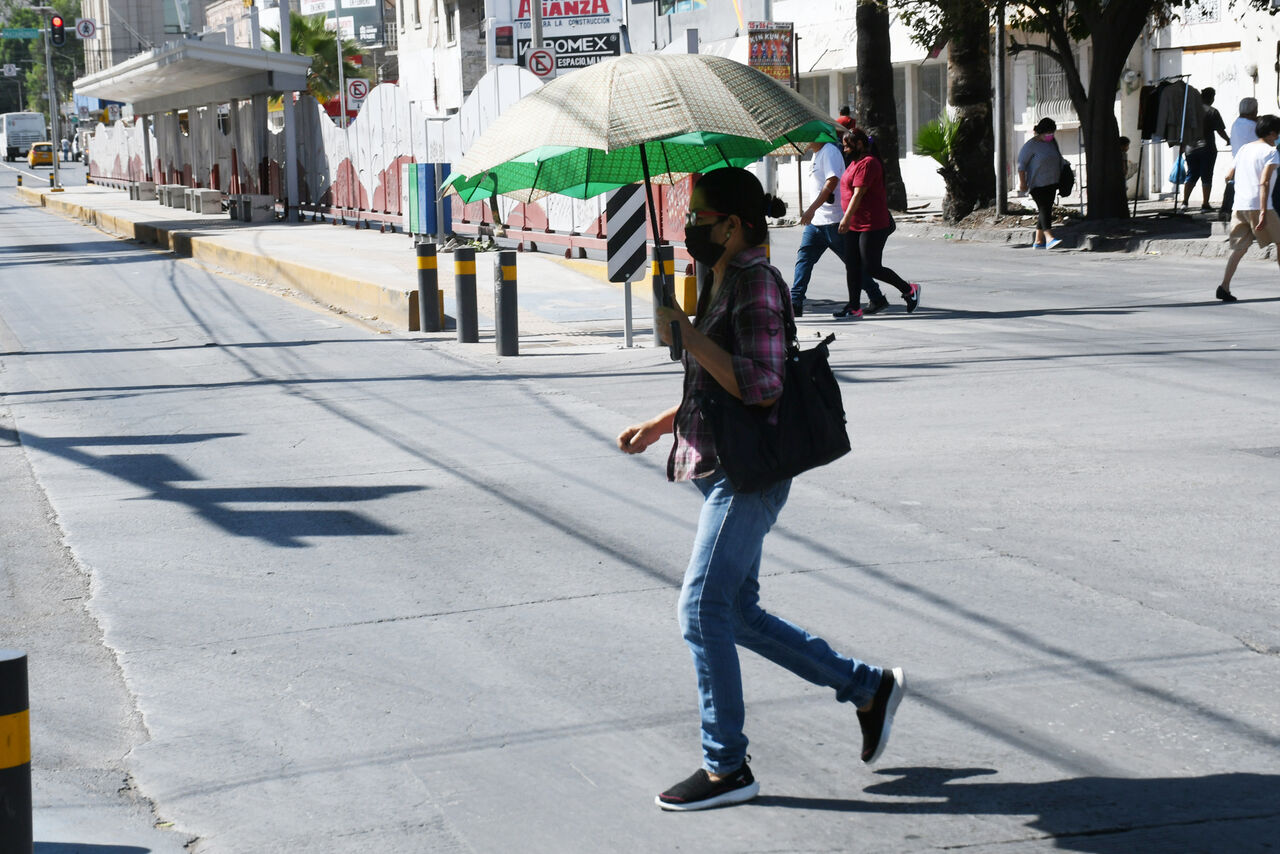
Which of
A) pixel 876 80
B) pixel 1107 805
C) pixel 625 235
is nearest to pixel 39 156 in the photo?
pixel 876 80

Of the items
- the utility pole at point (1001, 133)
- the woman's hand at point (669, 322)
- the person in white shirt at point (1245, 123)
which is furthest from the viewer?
the utility pole at point (1001, 133)

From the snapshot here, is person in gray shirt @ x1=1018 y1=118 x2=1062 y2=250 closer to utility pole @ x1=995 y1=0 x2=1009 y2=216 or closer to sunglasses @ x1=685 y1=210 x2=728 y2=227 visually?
utility pole @ x1=995 y1=0 x2=1009 y2=216

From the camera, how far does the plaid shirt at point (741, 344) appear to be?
4.01 metres

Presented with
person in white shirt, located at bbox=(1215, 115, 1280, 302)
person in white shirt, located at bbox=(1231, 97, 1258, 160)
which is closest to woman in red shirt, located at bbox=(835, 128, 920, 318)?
person in white shirt, located at bbox=(1215, 115, 1280, 302)

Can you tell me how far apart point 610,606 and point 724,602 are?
204 cm

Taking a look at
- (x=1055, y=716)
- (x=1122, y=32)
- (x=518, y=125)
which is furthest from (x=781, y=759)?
(x=1122, y=32)

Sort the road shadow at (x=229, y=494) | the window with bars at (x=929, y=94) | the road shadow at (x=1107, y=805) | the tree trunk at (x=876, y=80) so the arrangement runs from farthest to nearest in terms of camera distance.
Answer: the window with bars at (x=929, y=94) < the tree trunk at (x=876, y=80) < the road shadow at (x=229, y=494) < the road shadow at (x=1107, y=805)

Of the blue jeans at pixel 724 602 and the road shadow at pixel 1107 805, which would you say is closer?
the road shadow at pixel 1107 805

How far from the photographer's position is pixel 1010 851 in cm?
388

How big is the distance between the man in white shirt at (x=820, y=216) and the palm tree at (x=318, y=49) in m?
48.3

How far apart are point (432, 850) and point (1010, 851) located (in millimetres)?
1442

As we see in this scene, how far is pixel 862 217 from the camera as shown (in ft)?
48.4

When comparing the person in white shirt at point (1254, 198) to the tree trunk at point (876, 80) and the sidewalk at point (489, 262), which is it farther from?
the tree trunk at point (876, 80)

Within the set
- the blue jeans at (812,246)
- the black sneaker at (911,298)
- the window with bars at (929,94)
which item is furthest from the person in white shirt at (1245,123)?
the window with bars at (929,94)
